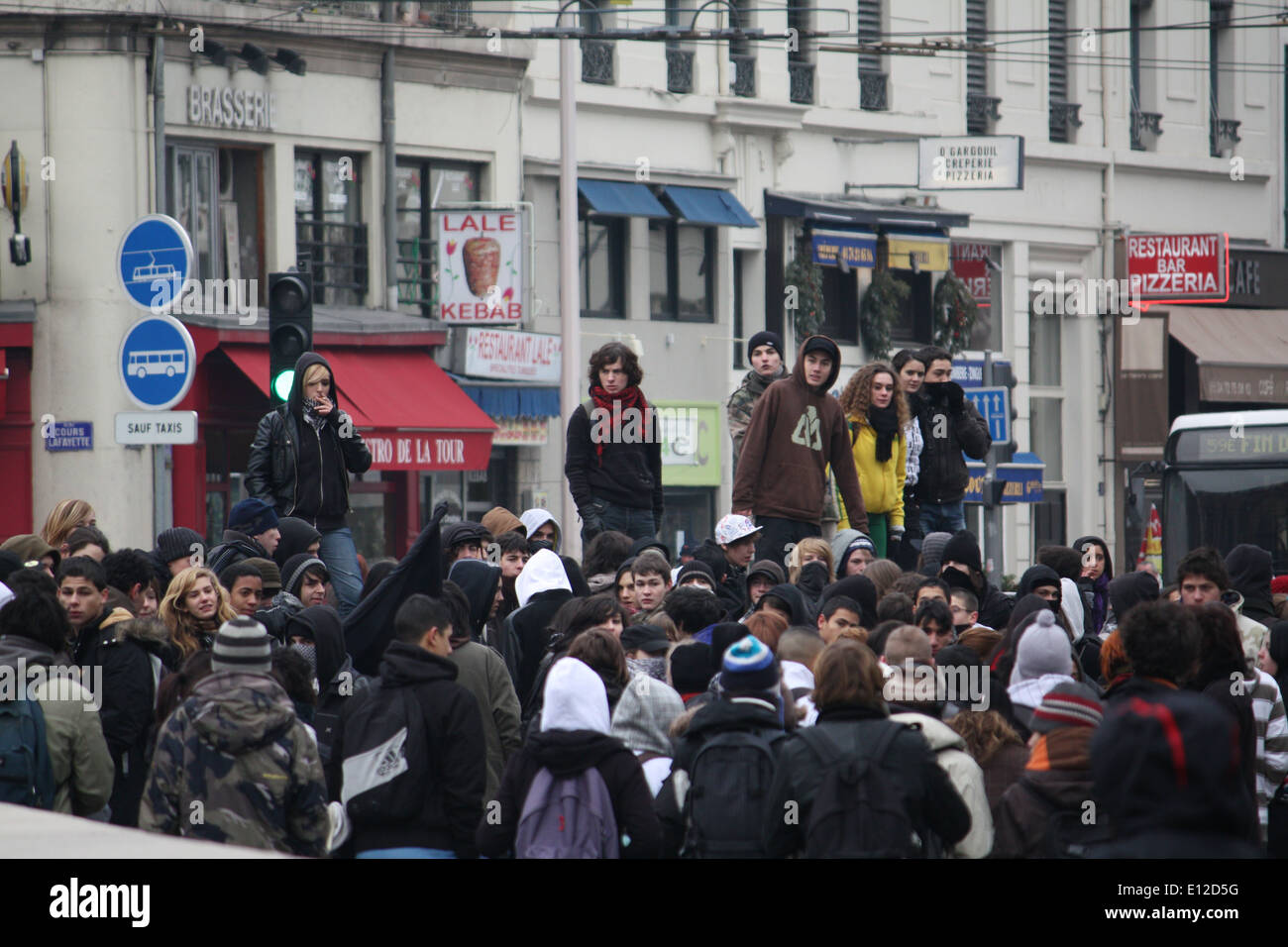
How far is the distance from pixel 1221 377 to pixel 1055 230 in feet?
12.7

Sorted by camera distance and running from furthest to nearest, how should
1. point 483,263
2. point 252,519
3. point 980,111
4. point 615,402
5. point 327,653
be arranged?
point 980,111, point 483,263, point 615,402, point 252,519, point 327,653

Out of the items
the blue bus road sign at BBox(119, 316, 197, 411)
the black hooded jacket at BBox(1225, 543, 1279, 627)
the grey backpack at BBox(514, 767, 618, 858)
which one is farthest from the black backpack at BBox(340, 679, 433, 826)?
the blue bus road sign at BBox(119, 316, 197, 411)

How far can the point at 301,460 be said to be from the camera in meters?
12.3

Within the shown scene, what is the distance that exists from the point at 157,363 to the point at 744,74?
63.1 ft

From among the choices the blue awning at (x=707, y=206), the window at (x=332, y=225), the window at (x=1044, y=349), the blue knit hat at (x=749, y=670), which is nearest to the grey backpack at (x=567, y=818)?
the blue knit hat at (x=749, y=670)

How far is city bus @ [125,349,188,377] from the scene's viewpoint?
13977 mm

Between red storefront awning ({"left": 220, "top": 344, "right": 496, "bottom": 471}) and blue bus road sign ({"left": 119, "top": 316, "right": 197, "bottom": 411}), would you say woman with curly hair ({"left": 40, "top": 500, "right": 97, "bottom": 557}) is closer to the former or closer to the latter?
blue bus road sign ({"left": 119, "top": 316, "right": 197, "bottom": 411})

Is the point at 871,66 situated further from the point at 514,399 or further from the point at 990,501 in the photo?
the point at 990,501

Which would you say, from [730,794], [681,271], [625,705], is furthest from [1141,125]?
[730,794]

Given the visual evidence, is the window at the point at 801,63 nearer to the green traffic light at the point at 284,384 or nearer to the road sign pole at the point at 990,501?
the road sign pole at the point at 990,501

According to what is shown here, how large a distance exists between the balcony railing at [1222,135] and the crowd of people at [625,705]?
30576 mm

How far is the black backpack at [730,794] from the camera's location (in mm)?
7121

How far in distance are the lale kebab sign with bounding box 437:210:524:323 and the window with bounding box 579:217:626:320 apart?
2558mm
